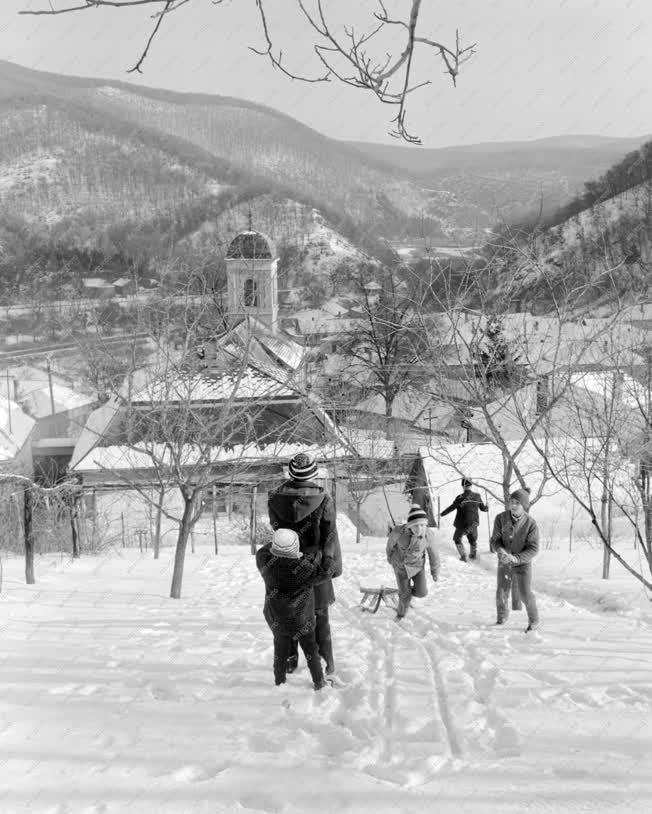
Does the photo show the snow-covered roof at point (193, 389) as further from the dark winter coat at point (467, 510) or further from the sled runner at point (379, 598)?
the dark winter coat at point (467, 510)

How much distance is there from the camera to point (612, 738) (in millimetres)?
4504

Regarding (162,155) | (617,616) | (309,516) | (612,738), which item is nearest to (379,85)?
(309,516)

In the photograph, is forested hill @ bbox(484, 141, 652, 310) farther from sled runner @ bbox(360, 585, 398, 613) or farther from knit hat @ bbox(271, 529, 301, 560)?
knit hat @ bbox(271, 529, 301, 560)

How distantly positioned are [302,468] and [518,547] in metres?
3.09

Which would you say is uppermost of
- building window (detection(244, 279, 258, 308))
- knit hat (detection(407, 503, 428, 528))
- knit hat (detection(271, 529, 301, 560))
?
building window (detection(244, 279, 258, 308))

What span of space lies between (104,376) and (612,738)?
9.24 m

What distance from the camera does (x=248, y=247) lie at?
38719 millimetres

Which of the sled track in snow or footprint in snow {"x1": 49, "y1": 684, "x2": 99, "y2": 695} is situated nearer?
the sled track in snow

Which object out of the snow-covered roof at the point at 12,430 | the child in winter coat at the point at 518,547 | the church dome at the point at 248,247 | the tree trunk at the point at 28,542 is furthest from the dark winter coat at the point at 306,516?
the snow-covered roof at the point at 12,430

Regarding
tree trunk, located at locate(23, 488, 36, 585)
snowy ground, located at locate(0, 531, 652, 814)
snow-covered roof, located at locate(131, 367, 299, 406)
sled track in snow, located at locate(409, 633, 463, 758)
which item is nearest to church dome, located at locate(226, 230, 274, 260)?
snow-covered roof, located at locate(131, 367, 299, 406)

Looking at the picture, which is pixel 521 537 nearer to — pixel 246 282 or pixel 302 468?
pixel 302 468

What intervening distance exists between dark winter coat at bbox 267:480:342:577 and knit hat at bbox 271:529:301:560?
0.23 meters

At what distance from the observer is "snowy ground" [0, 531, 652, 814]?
3781mm

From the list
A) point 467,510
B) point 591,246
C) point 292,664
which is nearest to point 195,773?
point 292,664
